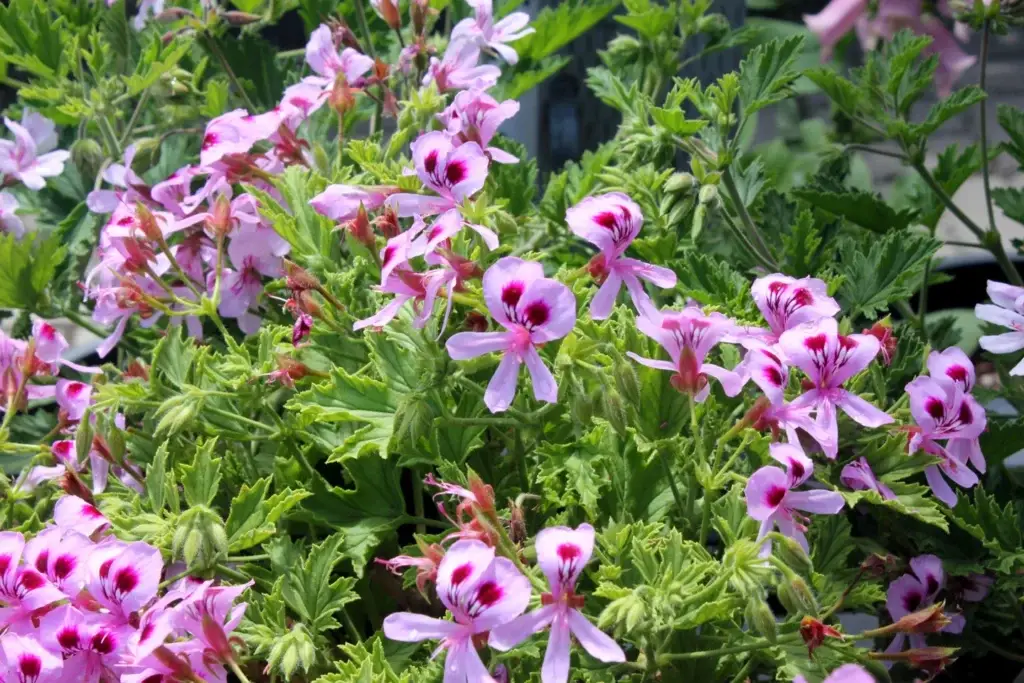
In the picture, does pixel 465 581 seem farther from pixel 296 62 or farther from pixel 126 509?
pixel 296 62

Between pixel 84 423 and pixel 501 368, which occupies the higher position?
pixel 501 368

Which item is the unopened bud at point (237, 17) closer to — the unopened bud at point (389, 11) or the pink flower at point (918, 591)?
the unopened bud at point (389, 11)

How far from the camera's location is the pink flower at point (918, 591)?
39.4 inches

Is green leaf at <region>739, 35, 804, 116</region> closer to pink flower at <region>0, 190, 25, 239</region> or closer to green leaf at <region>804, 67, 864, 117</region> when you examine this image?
green leaf at <region>804, 67, 864, 117</region>

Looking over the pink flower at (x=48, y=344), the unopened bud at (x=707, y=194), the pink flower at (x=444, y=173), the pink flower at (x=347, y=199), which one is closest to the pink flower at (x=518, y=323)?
the pink flower at (x=444, y=173)

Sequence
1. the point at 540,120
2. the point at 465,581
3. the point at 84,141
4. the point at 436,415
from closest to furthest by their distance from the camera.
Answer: the point at 465,581
the point at 436,415
the point at 84,141
the point at 540,120

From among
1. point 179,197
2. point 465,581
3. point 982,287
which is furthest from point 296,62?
point 465,581

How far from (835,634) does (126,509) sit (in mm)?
581

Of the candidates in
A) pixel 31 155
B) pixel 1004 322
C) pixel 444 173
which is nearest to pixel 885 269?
pixel 1004 322

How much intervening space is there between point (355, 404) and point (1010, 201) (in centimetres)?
82

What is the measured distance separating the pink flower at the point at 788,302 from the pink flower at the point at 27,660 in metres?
0.55

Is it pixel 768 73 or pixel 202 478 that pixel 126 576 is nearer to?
pixel 202 478

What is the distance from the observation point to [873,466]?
92 centimetres

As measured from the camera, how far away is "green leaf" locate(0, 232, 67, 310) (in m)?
1.20
